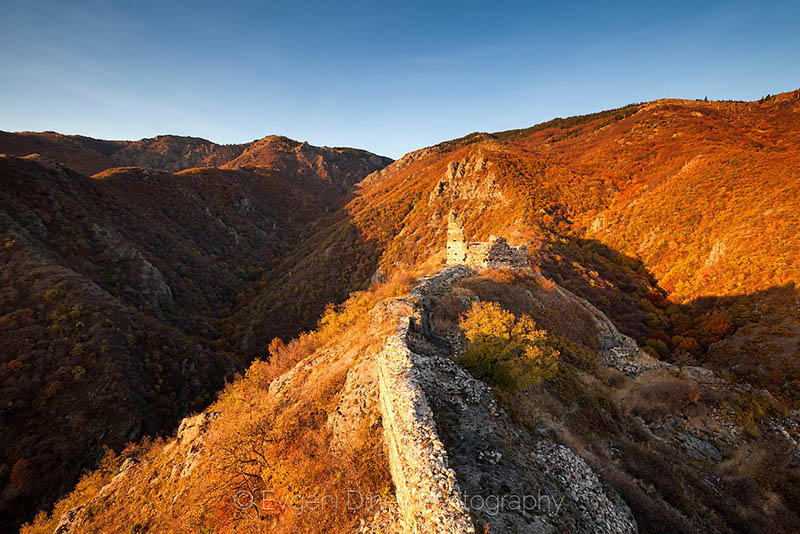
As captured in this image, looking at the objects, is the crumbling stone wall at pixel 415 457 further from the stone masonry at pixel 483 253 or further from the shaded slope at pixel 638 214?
the shaded slope at pixel 638 214

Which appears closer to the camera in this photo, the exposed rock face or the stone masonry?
the stone masonry

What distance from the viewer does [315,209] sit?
14212 cm

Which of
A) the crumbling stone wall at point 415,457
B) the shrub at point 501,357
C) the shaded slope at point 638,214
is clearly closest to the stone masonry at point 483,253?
the shaded slope at point 638,214

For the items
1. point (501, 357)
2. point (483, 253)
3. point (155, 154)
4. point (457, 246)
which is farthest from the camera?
point (155, 154)

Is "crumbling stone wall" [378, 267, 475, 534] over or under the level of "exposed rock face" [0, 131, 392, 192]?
under

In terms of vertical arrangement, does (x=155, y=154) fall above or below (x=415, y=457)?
above

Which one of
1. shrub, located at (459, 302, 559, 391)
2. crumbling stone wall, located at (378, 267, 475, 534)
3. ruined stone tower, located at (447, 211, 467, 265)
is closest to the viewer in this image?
crumbling stone wall, located at (378, 267, 475, 534)

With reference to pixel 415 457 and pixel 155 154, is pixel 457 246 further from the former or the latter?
pixel 155 154

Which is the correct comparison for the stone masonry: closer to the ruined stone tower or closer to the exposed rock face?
the ruined stone tower

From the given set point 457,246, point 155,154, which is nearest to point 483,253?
point 457,246

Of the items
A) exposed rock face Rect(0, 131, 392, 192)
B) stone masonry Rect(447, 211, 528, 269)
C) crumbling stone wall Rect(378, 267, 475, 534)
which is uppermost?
exposed rock face Rect(0, 131, 392, 192)

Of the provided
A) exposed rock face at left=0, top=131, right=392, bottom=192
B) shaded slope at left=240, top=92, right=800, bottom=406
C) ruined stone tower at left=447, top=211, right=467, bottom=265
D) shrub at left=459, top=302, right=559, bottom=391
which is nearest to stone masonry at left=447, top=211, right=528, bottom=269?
ruined stone tower at left=447, top=211, right=467, bottom=265

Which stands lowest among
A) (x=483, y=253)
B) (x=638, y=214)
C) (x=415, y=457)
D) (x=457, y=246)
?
(x=415, y=457)

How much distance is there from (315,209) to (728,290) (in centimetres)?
14132
